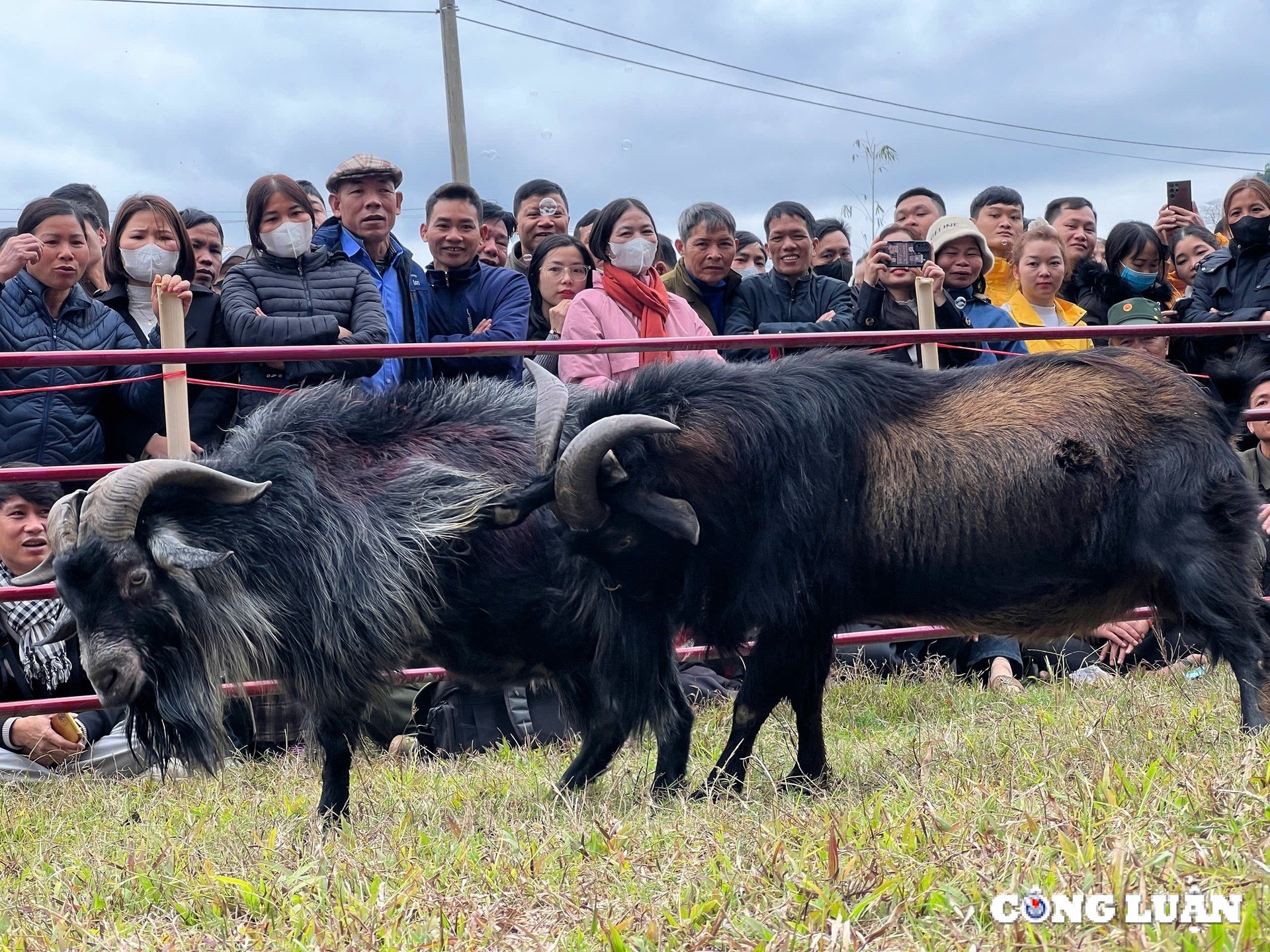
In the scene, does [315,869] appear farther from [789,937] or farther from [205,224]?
[205,224]

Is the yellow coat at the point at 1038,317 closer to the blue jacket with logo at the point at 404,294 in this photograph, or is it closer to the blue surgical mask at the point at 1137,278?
the blue surgical mask at the point at 1137,278

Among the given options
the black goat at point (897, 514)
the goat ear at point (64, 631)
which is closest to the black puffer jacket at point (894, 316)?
the black goat at point (897, 514)

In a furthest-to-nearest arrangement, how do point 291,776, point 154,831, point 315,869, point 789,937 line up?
point 291,776, point 154,831, point 315,869, point 789,937

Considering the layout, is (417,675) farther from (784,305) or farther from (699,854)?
(784,305)

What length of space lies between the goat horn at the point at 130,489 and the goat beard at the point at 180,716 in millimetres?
459

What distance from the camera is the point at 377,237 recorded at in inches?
254

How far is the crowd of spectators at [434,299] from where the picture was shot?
5523 millimetres

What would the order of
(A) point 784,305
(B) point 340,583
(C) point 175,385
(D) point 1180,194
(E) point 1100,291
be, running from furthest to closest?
(D) point 1180,194, (E) point 1100,291, (A) point 784,305, (C) point 175,385, (B) point 340,583

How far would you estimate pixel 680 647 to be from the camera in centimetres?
589

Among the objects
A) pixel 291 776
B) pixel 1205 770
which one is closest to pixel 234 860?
pixel 291 776

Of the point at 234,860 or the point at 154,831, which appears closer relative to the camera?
the point at 234,860

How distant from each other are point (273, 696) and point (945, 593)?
2.61 metres

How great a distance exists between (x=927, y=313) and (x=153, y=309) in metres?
3.68

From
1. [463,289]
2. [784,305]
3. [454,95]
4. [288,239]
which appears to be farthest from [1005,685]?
[454,95]
